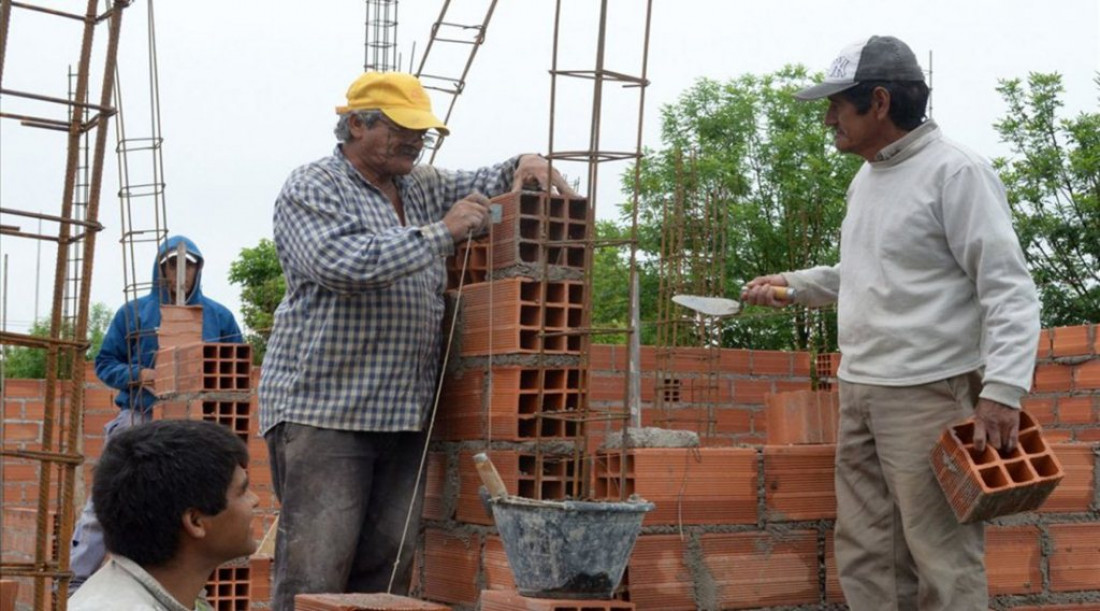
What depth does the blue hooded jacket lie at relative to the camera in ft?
22.2

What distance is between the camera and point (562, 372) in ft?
14.6

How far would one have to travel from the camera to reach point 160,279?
682 cm

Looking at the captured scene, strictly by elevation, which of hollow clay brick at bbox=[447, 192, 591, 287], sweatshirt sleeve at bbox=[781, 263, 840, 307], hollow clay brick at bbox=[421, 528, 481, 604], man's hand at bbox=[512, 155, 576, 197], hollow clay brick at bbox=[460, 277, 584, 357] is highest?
man's hand at bbox=[512, 155, 576, 197]

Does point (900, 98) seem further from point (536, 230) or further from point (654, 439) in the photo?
point (654, 439)

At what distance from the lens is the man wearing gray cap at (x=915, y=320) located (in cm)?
365

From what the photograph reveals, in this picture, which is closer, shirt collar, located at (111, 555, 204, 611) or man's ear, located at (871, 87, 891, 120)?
shirt collar, located at (111, 555, 204, 611)

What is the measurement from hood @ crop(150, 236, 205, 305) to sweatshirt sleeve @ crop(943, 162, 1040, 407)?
4145 mm

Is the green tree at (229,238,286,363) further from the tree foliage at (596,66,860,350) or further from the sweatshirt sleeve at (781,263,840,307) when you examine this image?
the sweatshirt sleeve at (781,263,840,307)

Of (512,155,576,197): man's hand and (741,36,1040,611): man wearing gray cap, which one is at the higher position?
(512,155,576,197): man's hand

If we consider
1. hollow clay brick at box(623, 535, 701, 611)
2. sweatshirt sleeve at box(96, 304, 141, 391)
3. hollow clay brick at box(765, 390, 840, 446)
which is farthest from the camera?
sweatshirt sleeve at box(96, 304, 141, 391)

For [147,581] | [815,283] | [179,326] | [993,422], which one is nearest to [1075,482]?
[815,283]

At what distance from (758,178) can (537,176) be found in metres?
28.9

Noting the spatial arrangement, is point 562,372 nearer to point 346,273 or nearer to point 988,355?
point 346,273

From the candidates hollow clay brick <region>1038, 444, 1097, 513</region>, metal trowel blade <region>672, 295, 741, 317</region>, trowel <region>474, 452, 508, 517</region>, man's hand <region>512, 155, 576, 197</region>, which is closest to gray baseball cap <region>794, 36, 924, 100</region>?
metal trowel blade <region>672, 295, 741, 317</region>
